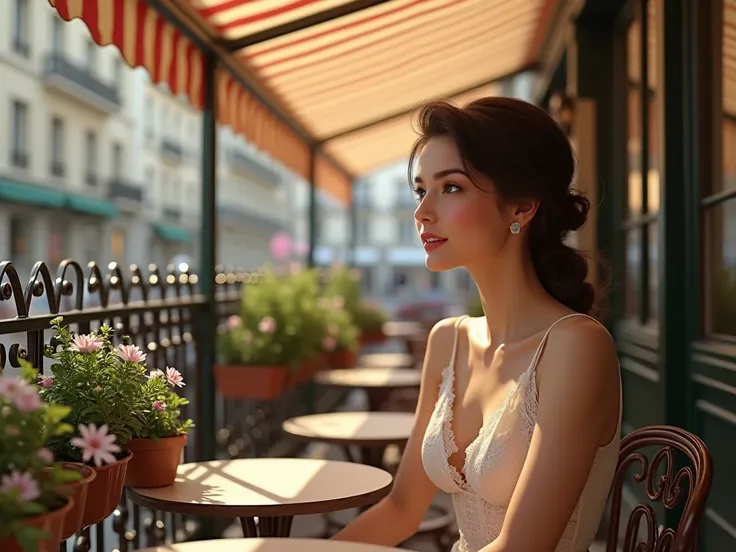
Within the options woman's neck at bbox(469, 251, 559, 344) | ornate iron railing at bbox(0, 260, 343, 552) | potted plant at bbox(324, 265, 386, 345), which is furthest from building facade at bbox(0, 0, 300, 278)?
woman's neck at bbox(469, 251, 559, 344)

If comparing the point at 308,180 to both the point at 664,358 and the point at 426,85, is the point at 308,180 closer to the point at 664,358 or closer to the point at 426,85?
the point at 426,85

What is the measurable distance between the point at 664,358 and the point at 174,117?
42.6 meters

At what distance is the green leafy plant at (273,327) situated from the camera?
14.9ft

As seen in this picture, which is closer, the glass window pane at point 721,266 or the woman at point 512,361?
the woman at point 512,361

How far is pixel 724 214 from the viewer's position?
2.78 m

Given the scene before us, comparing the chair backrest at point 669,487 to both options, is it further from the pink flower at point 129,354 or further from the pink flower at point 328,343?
the pink flower at point 328,343

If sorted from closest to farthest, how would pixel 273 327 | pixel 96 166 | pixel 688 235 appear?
1. pixel 688 235
2. pixel 273 327
3. pixel 96 166

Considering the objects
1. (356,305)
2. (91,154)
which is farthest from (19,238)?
(356,305)

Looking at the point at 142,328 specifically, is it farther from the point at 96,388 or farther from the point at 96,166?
the point at 96,166

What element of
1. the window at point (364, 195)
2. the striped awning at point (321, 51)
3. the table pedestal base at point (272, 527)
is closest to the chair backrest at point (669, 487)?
the table pedestal base at point (272, 527)

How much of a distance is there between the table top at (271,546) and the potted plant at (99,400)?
0.15m

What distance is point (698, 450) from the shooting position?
1634 mm

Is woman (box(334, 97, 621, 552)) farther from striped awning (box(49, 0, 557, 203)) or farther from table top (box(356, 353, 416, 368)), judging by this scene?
table top (box(356, 353, 416, 368))

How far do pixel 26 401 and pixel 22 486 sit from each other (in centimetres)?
10
